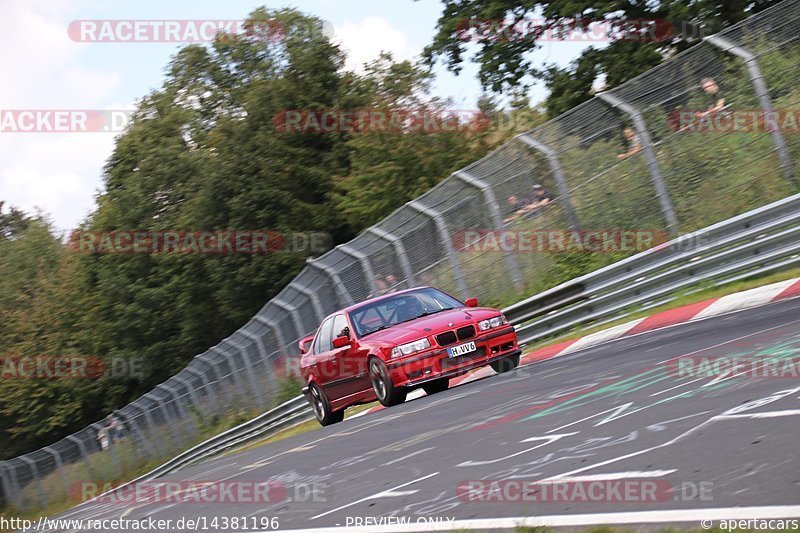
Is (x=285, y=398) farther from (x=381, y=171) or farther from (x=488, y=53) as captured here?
(x=381, y=171)

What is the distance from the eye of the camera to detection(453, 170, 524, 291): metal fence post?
1800cm


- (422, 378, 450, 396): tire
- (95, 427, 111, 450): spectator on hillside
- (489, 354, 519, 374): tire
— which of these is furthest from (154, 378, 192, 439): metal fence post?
(489, 354, 519, 374): tire

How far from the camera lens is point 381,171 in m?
38.5

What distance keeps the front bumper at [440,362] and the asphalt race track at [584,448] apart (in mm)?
709

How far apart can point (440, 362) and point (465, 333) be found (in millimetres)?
469

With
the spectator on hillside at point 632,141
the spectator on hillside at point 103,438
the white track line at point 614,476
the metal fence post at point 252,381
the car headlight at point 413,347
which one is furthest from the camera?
the spectator on hillside at point 103,438

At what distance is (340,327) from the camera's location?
15.5 meters

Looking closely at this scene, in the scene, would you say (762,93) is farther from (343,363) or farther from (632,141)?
(343,363)

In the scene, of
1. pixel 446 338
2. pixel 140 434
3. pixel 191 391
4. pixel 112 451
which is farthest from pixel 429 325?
pixel 112 451

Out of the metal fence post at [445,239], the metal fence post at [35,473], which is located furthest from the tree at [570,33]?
the metal fence post at [35,473]

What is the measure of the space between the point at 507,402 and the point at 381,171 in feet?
92.7

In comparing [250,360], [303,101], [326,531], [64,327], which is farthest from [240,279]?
[326,531]

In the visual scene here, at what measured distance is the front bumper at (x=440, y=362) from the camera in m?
13.6

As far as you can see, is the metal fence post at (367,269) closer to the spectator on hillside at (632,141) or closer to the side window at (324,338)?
the side window at (324,338)
